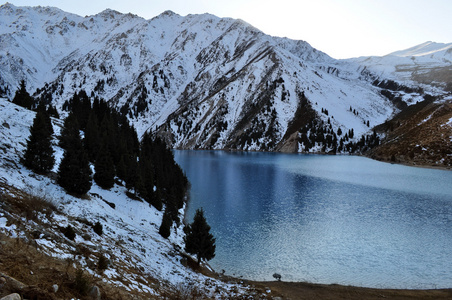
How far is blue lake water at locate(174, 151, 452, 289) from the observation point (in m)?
31.2

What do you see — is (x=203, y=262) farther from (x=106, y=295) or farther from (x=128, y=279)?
(x=106, y=295)

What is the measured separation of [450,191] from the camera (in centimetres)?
7212

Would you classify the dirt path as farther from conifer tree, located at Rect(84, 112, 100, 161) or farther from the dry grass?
the dry grass

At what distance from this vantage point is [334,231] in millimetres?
43375

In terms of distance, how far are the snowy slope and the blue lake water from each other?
8.10m

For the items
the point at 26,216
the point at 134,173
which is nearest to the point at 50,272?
the point at 26,216

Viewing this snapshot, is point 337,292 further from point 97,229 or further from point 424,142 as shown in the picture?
point 424,142

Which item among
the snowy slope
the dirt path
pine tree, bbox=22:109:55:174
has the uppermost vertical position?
pine tree, bbox=22:109:55:174

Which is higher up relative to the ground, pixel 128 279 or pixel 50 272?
pixel 50 272

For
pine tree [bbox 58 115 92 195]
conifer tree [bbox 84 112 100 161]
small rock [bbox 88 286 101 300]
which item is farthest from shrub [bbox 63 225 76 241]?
conifer tree [bbox 84 112 100 161]

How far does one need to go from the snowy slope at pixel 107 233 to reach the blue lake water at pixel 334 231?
26.6ft

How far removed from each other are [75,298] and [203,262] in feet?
77.6

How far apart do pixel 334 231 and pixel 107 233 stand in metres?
32.7

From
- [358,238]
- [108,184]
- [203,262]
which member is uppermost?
[108,184]
